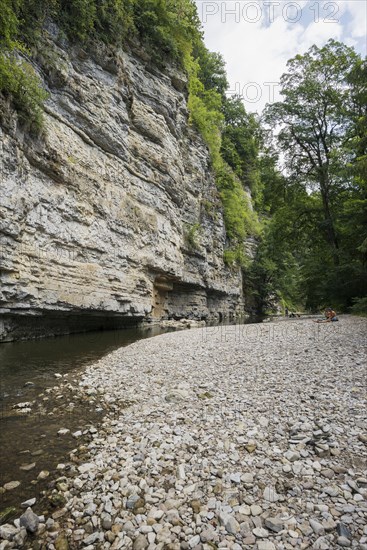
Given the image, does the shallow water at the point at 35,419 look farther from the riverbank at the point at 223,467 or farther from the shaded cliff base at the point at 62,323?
the shaded cliff base at the point at 62,323

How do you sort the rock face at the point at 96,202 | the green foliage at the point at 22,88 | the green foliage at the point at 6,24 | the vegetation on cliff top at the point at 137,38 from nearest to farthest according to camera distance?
the green foliage at the point at 6,24 < the green foliage at the point at 22,88 < the vegetation on cliff top at the point at 137,38 < the rock face at the point at 96,202

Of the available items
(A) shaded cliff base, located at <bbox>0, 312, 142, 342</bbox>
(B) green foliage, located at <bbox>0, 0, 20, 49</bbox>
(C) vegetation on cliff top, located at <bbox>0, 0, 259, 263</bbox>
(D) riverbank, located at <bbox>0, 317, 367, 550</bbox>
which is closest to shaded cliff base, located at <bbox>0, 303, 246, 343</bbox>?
(A) shaded cliff base, located at <bbox>0, 312, 142, 342</bbox>

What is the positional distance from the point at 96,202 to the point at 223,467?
15215mm

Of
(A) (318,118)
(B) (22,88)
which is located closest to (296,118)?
(A) (318,118)

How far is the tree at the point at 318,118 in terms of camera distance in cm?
2114

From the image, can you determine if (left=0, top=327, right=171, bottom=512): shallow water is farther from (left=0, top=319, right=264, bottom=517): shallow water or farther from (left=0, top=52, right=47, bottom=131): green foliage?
(left=0, top=52, right=47, bottom=131): green foliage

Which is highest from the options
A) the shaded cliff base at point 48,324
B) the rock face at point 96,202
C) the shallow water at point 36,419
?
the rock face at point 96,202

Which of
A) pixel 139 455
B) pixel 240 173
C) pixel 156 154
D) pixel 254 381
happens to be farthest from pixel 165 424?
pixel 240 173

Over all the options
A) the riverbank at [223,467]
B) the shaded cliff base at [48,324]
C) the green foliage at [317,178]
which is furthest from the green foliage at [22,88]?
the green foliage at [317,178]

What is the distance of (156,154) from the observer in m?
21.0

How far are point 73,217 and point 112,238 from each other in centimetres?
283

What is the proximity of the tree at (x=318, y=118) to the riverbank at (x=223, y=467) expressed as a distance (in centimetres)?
1843

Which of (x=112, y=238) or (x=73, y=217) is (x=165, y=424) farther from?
(x=112, y=238)

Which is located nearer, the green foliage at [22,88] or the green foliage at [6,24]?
the green foliage at [6,24]
